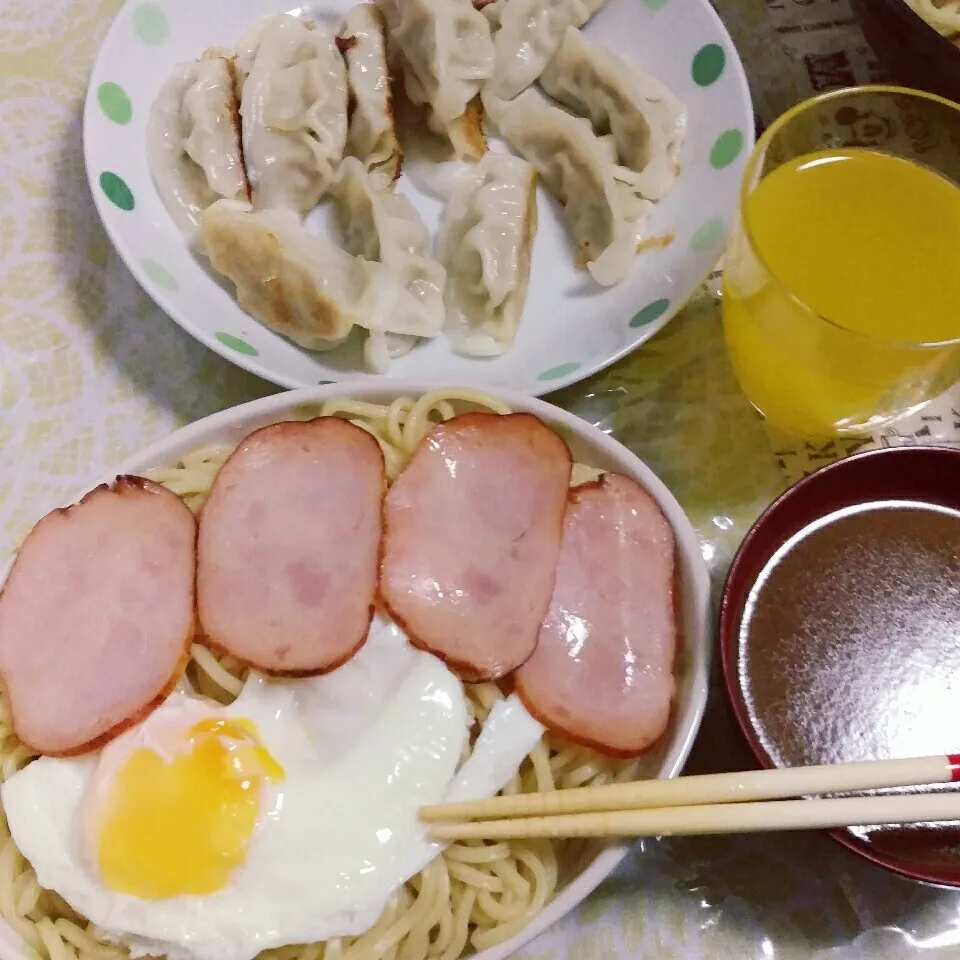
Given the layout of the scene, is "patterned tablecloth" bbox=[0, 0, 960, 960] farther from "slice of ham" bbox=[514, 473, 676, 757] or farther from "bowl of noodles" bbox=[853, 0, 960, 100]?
"bowl of noodles" bbox=[853, 0, 960, 100]

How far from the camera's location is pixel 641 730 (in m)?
1.35

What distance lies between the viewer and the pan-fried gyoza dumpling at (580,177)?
6.24ft

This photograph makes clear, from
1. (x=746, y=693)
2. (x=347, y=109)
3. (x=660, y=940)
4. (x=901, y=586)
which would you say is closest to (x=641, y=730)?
(x=746, y=693)

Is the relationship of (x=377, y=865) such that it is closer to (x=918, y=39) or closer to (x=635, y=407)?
(x=635, y=407)

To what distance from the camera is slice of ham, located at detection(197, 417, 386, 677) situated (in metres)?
1.34

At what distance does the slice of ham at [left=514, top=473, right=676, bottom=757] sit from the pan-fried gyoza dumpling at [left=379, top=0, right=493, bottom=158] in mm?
1028

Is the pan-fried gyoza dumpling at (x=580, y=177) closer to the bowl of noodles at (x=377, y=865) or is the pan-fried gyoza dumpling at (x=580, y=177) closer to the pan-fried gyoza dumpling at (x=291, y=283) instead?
the pan-fried gyoza dumpling at (x=291, y=283)

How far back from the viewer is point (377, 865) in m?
1.24

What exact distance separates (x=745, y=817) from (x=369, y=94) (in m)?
1.75

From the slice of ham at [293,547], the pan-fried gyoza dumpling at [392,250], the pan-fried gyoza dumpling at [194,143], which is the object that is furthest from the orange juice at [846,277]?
the pan-fried gyoza dumpling at [194,143]

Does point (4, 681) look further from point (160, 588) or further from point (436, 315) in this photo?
point (436, 315)

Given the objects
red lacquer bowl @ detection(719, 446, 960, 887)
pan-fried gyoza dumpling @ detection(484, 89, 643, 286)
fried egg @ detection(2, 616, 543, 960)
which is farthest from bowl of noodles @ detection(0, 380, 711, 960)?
pan-fried gyoza dumpling @ detection(484, 89, 643, 286)

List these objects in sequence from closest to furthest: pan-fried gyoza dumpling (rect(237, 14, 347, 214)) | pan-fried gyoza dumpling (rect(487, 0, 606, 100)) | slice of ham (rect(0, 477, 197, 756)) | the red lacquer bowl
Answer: slice of ham (rect(0, 477, 197, 756))
the red lacquer bowl
pan-fried gyoza dumpling (rect(237, 14, 347, 214))
pan-fried gyoza dumpling (rect(487, 0, 606, 100))

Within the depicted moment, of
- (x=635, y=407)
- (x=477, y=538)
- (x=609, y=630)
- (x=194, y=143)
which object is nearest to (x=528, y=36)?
(x=194, y=143)
